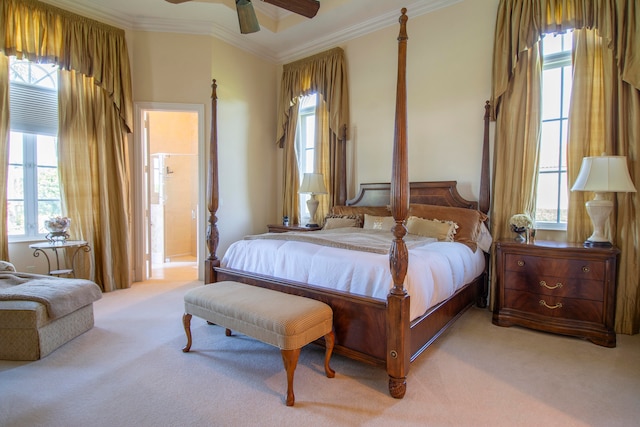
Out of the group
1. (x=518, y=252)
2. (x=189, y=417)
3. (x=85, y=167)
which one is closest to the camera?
(x=189, y=417)

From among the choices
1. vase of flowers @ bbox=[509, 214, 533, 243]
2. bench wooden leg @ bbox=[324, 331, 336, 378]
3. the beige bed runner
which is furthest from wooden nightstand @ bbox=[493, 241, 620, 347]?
bench wooden leg @ bbox=[324, 331, 336, 378]

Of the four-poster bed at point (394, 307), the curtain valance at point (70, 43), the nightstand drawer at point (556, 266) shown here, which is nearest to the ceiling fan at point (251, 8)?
the four-poster bed at point (394, 307)

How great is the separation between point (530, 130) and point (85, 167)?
4870mm

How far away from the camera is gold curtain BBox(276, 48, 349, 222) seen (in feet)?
15.0

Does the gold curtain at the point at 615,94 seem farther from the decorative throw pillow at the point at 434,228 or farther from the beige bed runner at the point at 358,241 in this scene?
the beige bed runner at the point at 358,241

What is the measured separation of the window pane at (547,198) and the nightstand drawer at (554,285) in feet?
2.65

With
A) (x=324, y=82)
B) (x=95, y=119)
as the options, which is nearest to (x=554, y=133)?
(x=324, y=82)

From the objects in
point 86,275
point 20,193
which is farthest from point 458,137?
point 20,193

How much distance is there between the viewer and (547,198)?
332cm

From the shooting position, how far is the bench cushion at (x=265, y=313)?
1.87 meters

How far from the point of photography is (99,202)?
405cm

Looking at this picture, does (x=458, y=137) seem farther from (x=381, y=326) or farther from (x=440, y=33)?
(x=381, y=326)

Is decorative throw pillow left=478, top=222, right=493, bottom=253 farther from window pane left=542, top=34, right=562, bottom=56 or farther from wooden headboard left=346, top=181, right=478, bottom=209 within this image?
window pane left=542, top=34, right=562, bottom=56

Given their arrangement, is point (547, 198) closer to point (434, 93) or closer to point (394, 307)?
point (434, 93)
